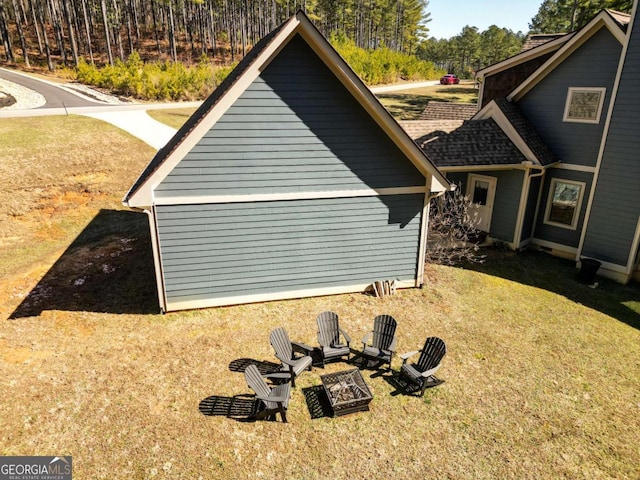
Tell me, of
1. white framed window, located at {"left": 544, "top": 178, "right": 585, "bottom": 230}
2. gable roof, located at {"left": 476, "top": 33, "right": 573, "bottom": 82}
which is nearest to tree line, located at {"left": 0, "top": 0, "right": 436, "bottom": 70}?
gable roof, located at {"left": 476, "top": 33, "right": 573, "bottom": 82}

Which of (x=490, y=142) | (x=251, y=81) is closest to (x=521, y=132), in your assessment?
(x=490, y=142)

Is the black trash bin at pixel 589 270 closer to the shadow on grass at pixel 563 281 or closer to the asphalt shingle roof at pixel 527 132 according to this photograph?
the shadow on grass at pixel 563 281

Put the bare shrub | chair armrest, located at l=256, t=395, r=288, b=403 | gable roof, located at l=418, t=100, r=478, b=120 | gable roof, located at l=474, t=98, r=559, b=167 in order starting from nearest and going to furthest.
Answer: chair armrest, located at l=256, t=395, r=288, b=403 < the bare shrub < gable roof, located at l=474, t=98, r=559, b=167 < gable roof, located at l=418, t=100, r=478, b=120

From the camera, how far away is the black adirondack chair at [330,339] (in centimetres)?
937

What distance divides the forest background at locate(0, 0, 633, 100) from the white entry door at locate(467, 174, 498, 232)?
3125cm

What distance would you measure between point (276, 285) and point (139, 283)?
4.83 metres

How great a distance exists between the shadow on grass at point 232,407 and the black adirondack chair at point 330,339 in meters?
2.00

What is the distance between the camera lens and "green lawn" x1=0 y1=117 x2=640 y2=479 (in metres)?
7.14

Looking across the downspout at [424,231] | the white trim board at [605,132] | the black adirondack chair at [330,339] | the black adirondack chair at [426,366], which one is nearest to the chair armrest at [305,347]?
the black adirondack chair at [330,339]

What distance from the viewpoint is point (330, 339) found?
9.68m

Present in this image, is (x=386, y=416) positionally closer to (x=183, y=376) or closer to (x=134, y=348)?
(x=183, y=376)

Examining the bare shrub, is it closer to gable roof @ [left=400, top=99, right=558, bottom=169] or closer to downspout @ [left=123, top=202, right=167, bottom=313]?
gable roof @ [left=400, top=99, right=558, bottom=169]

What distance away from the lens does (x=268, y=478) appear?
266 inches

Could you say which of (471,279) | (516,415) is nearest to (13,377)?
(516,415)
